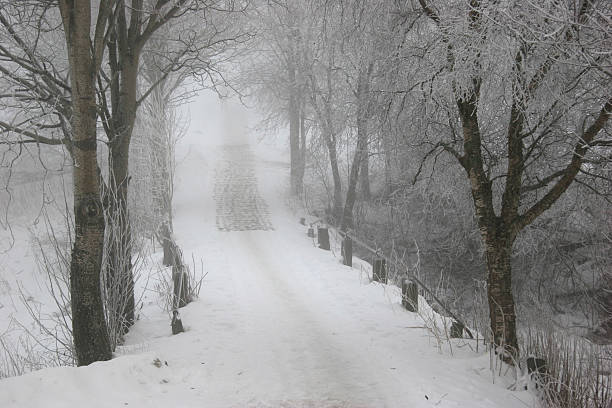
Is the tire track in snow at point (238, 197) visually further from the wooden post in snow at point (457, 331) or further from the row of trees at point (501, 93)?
the wooden post in snow at point (457, 331)

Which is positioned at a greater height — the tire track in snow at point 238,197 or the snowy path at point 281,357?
the tire track in snow at point 238,197

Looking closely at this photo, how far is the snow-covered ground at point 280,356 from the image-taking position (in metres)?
5.25

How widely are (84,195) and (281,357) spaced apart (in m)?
3.14

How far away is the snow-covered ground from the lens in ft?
17.2

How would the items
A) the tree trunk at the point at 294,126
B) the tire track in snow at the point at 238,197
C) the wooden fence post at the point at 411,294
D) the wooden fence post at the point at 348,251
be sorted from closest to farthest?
the wooden fence post at the point at 411,294 < the wooden fence post at the point at 348,251 < the tire track in snow at the point at 238,197 < the tree trunk at the point at 294,126

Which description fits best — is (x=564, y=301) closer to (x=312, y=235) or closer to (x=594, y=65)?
(x=312, y=235)

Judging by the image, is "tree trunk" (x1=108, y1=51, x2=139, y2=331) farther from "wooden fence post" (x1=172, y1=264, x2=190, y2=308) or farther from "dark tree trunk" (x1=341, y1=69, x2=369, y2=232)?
"dark tree trunk" (x1=341, y1=69, x2=369, y2=232)

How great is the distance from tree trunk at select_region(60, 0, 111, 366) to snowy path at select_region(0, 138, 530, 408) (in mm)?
534

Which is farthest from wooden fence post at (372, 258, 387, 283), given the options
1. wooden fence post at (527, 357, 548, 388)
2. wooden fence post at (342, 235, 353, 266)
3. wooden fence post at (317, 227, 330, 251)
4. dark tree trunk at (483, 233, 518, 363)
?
wooden fence post at (527, 357, 548, 388)

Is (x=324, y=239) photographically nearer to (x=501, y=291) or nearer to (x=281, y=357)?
(x=281, y=357)

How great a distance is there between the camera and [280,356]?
6.71m

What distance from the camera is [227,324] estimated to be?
804 centimetres

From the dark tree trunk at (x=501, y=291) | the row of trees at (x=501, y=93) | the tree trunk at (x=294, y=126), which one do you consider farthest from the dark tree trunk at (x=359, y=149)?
the dark tree trunk at (x=501, y=291)

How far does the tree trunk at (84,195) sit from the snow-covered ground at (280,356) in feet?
1.68
